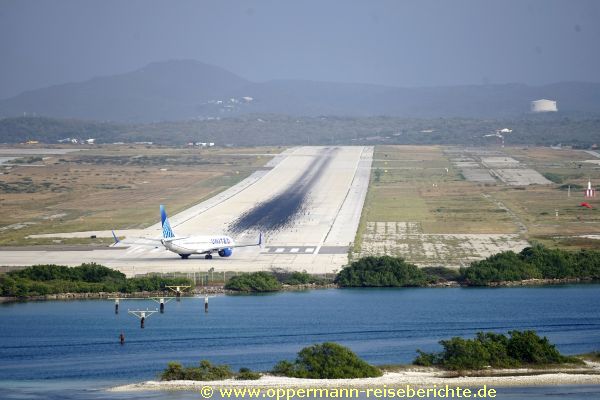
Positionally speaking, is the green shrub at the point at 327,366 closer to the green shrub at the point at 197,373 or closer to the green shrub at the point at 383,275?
the green shrub at the point at 197,373

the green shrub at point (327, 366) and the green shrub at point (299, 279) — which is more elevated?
the green shrub at point (299, 279)

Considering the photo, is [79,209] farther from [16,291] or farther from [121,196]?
[16,291]

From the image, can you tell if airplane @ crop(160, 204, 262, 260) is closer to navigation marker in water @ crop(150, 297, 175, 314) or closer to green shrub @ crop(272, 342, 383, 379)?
navigation marker in water @ crop(150, 297, 175, 314)

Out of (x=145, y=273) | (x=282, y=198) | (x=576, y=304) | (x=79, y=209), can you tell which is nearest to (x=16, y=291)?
(x=145, y=273)

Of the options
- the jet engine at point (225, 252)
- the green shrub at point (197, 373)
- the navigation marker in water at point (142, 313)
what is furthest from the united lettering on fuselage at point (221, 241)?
the green shrub at point (197, 373)

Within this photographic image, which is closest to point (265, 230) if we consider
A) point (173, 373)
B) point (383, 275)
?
point (383, 275)

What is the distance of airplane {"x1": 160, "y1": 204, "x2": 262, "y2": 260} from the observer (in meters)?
101

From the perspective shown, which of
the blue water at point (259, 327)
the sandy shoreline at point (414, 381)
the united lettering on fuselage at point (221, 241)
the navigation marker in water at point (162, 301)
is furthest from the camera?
the united lettering on fuselage at point (221, 241)

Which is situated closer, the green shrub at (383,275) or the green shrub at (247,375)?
the green shrub at (247,375)

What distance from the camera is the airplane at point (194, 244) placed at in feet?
332

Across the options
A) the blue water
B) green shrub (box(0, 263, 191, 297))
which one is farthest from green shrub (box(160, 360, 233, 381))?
green shrub (box(0, 263, 191, 297))

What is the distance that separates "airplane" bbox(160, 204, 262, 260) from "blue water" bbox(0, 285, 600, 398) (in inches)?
604

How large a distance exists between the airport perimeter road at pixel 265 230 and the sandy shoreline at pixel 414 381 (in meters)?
36.3

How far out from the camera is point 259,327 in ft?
246
